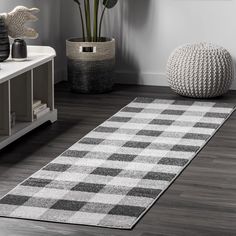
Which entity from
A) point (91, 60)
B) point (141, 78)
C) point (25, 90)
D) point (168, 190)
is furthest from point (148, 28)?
point (168, 190)

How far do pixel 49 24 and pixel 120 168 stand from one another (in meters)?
2.20

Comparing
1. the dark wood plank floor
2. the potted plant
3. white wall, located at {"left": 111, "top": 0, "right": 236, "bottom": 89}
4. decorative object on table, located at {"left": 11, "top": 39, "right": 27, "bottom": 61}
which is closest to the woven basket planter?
the potted plant

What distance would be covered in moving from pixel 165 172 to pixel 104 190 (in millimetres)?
379

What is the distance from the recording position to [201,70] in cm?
493

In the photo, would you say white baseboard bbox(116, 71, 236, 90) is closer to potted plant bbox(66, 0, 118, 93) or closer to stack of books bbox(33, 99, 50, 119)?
potted plant bbox(66, 0, 118, 93)

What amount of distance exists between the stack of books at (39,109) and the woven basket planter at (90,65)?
2.74 ft

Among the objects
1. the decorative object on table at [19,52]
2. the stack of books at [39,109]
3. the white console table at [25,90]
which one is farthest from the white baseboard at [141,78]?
the decorative object on table at [19,52]

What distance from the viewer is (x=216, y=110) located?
4.70 m

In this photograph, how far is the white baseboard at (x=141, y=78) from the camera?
5.54 metres

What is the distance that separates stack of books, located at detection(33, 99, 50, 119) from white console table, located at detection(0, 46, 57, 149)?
0.02 meters

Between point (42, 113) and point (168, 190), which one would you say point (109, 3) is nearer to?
point (42, 113)

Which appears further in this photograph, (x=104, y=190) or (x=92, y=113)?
(x=92, y=113)

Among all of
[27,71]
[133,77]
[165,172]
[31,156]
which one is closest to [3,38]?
[27,71]

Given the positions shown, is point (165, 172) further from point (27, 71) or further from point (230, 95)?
point (230, 95)
